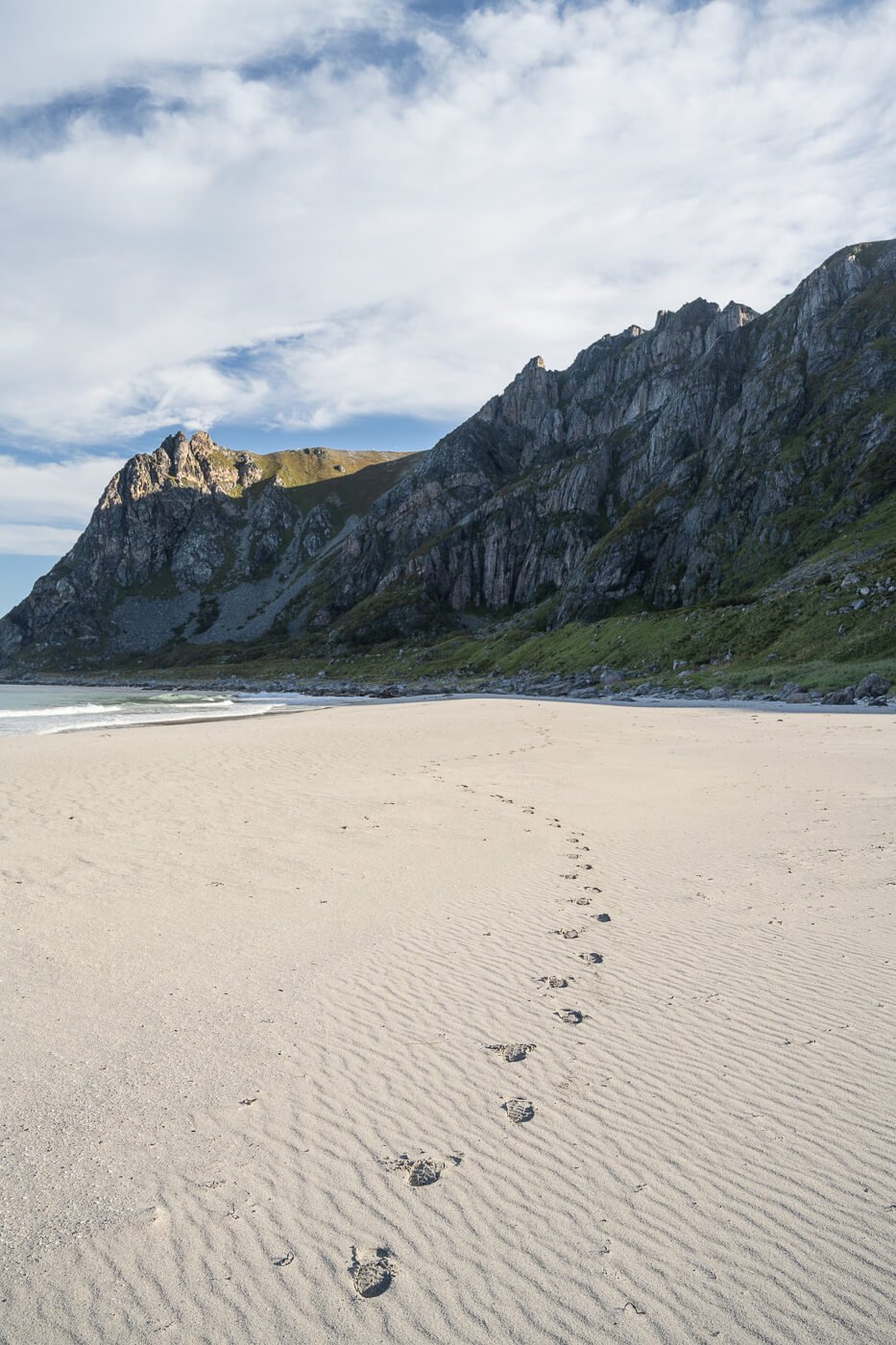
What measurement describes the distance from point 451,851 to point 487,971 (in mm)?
4635

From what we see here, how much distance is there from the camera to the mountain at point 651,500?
87.0 m

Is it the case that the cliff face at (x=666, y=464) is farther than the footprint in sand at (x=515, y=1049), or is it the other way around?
the cliff face at (x=666, y=464)

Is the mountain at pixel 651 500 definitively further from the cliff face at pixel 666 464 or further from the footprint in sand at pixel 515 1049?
the footprint in sand at pixel 515 1049

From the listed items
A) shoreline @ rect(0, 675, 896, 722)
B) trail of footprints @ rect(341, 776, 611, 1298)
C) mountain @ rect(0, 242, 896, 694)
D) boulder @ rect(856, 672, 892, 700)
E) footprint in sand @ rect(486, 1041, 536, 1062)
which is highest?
mountain @ rect(0, 242, 896, 694)

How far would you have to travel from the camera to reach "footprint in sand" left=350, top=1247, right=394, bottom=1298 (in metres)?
3.72

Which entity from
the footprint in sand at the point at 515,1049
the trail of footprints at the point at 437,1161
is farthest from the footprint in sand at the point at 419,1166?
the footprint in sand at the point at 515,1049

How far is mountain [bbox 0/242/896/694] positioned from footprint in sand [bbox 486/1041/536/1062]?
45763 mm

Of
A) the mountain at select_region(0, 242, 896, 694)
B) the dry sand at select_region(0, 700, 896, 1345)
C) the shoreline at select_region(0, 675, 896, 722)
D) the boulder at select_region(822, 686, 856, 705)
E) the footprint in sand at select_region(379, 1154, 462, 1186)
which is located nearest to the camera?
the dry sand at select_region(0, 700, 896, 1345)

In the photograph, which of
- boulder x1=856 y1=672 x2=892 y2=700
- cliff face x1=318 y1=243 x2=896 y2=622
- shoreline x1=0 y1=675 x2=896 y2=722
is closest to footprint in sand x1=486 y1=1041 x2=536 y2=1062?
shoreline x1=0 y1=675 x2=896 y2=722

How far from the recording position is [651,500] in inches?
4882

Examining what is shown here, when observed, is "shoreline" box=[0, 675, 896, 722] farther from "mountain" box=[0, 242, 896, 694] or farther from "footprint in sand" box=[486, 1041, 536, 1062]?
"footprint in sand" box=[486, 1041, 536, 1062]

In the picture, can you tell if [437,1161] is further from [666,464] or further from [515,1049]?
[666,464]

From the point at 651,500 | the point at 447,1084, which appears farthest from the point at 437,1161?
the point at 651,500

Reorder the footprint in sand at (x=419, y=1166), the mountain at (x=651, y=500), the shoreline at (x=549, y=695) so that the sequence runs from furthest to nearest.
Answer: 1. the mountain at (x=651, y=500)
2. the shoreline at (x=549, y=695)
3. the footprint in sand at (x=419, y=1166)
